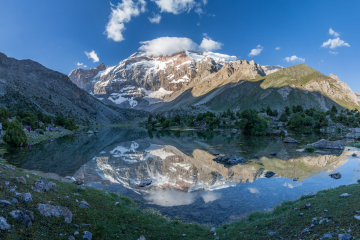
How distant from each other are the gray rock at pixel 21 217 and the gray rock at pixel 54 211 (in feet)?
3.19

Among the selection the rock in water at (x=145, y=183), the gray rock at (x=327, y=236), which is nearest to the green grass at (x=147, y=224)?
the gray rock at (x=327, y=236)

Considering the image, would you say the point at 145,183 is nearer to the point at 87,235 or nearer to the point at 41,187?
the point at 41,187

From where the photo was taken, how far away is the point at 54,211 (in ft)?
28.6

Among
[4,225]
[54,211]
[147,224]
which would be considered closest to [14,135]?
[54,211]

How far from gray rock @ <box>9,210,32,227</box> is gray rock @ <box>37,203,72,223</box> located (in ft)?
3.19

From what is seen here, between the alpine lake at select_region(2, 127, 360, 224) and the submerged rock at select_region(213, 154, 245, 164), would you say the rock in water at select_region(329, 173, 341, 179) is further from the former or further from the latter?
the submerged rock at select_region(213, 154, 245, 164)

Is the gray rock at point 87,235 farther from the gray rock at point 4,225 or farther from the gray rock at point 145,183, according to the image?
the gray rock at point 145,183

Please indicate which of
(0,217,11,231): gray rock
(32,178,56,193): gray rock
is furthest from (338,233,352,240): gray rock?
(32,178,56,193): gray rock

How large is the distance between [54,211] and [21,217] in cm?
160

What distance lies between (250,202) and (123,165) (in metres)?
21.4

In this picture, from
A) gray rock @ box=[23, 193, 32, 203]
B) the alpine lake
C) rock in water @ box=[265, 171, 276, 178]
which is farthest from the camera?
rock in water @ box=[265, 171, 276, 178]

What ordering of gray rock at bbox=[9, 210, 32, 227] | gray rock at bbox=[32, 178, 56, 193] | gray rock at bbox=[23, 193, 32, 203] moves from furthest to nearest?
gray rock at bbox=[32, 178, 56, 193]
gray rock at bbox=[23, 193, 32, 203]
gray rock at bbox=[9, 210, 32, 227]

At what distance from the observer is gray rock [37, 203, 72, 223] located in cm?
837

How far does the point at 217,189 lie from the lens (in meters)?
21.0
